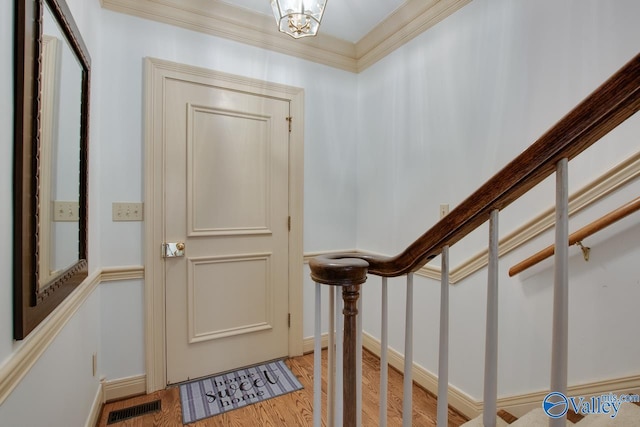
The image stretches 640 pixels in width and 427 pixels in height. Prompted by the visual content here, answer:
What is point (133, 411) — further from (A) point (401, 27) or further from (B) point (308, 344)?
(A) point (401, 27)

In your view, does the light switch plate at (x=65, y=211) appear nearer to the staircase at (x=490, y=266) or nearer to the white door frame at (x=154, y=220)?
the white door frame at (x=154, y=220)

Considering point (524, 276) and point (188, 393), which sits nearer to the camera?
point (524, 276)

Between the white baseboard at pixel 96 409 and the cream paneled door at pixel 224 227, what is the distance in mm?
376

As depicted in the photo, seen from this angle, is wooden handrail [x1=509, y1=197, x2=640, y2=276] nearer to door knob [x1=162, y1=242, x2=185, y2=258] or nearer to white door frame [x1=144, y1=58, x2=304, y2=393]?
door knob [x1=162, y1=242, x2=185, y2=258]

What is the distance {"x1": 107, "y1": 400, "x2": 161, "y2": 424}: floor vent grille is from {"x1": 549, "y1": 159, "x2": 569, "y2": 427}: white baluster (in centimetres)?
210

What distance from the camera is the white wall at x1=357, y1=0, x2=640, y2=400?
126 cm

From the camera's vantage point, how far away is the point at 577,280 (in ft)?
4.39

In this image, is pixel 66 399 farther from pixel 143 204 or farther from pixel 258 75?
pixel 258 75

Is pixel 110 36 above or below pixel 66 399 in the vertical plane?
above

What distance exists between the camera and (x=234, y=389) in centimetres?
202

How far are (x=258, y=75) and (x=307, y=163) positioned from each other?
756 millimetres

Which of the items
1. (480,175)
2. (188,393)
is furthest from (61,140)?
(480,175)

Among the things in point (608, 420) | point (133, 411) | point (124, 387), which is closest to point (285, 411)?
point (133, 411)

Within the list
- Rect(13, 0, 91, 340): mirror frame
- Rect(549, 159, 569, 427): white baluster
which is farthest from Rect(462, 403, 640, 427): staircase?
Rect(13, 0, 91, 340): mirror frame
